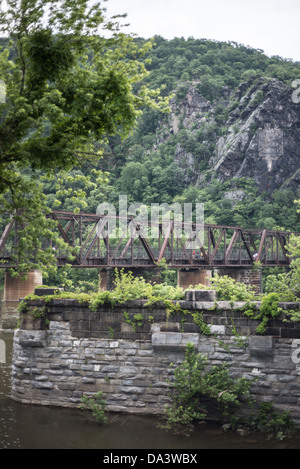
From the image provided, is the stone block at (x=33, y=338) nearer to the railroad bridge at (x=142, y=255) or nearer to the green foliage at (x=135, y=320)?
the green foliage at (x=135, y=320)

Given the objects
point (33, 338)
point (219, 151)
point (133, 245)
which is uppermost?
point (219, 151)

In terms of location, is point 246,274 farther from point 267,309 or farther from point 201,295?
point 267,309

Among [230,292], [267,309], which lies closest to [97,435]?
[230,292]

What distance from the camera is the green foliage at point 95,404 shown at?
463 inches

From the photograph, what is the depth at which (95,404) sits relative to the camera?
39.8 feet

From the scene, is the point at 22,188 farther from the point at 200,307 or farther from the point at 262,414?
the point at 262,414

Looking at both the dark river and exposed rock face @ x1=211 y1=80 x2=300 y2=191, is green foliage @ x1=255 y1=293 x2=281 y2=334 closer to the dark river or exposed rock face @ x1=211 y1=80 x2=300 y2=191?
the dark river

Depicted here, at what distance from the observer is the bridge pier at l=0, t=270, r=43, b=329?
116ft

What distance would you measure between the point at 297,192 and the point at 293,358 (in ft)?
259

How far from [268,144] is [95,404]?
271 feet

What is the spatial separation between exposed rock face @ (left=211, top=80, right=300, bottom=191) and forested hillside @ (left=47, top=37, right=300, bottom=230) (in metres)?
0.16

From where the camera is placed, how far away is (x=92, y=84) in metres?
9.80

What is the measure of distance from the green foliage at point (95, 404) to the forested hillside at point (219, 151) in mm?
57668

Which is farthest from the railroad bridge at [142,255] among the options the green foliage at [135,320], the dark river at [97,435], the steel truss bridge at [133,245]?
the dark river at [97,435]
